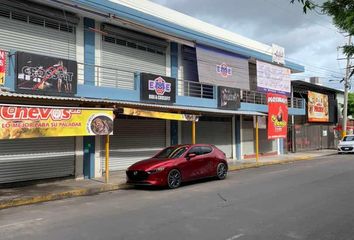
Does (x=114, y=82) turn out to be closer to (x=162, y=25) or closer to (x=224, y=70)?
(x=162, y=25)

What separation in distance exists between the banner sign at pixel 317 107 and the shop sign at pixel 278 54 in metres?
7.26

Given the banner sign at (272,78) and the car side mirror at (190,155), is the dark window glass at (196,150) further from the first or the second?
the banner sign at (272,78)

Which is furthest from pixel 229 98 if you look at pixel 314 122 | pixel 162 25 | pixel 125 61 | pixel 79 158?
pixel 314 122

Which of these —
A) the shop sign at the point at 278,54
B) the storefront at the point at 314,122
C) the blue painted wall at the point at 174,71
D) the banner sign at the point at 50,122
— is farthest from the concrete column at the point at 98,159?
the storefront at the point at 314,122

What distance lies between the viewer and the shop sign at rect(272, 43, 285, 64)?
32812 millimetres

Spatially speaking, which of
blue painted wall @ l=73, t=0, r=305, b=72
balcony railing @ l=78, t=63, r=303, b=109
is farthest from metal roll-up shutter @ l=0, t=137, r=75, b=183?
blue painted wall @ l=73, t=0, r=305, b=72

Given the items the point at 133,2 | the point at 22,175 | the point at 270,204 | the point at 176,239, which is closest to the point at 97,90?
the point at 22,175

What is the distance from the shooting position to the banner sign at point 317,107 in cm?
4004

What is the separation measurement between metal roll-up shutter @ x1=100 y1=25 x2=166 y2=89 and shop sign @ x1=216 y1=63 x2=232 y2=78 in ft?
12.4

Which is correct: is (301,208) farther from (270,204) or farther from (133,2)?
(133,2)

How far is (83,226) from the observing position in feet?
29.3

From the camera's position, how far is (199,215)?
9.84 meters

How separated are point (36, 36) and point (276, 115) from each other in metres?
16.6

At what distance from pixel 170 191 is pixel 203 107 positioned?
10.2m
